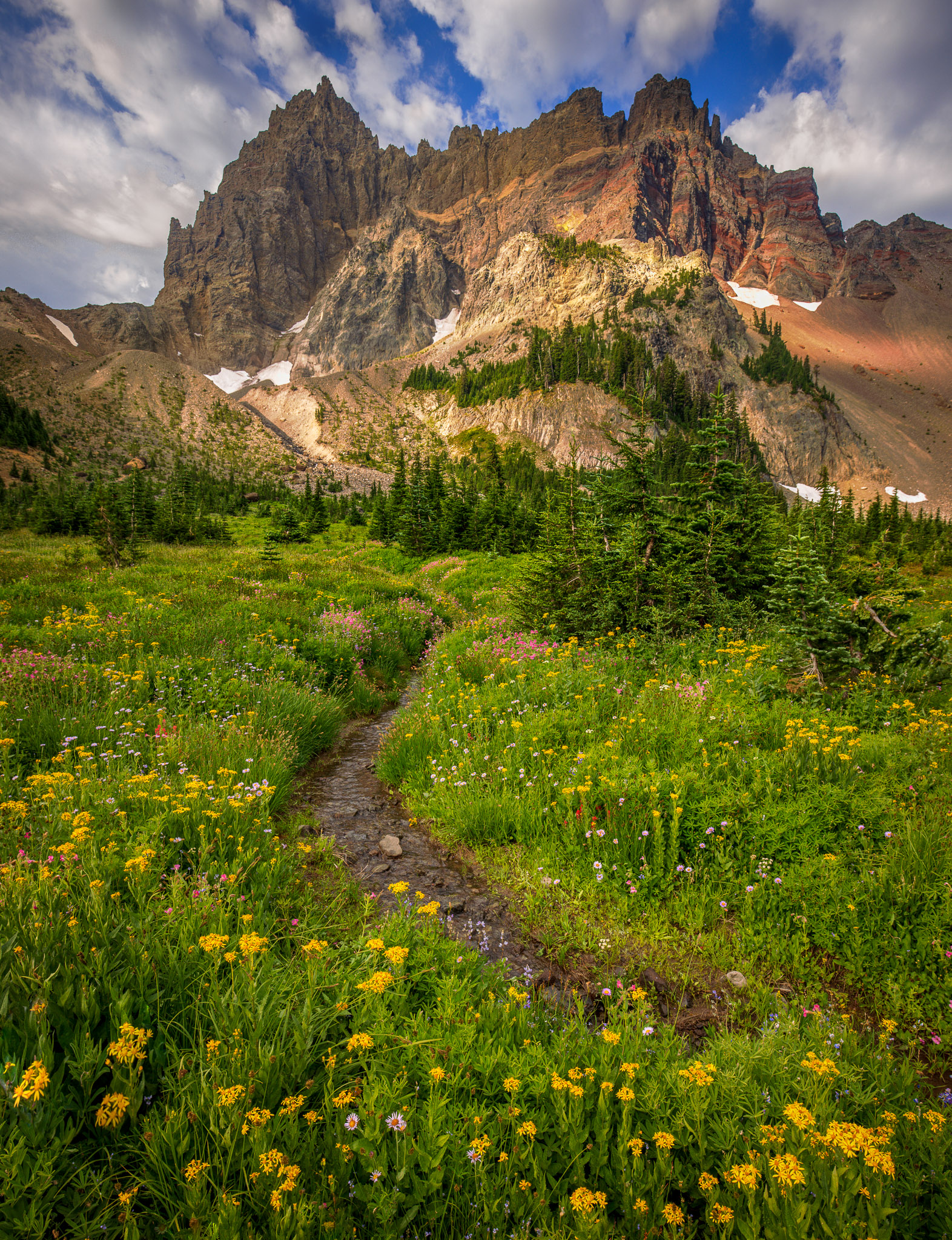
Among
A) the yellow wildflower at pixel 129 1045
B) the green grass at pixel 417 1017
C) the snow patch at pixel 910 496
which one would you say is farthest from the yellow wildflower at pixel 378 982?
the snow patch at pixel 910 496

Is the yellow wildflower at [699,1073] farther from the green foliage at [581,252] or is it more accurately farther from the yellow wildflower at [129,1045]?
the green foliage at [581,252]

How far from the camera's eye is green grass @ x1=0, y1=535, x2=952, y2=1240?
2.05m

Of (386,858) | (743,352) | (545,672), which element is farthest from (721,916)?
(743,352)

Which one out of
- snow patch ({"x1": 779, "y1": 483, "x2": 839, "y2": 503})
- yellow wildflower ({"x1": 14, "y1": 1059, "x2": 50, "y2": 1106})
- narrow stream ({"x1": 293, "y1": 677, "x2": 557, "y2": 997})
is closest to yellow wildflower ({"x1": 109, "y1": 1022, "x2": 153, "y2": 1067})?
yellow wildflower ({"x1": 14, "y1": 1059, "x2": 50, "y2": 1106})

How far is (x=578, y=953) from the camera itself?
14.3 feet

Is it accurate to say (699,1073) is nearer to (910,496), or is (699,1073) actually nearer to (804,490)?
(804,490)

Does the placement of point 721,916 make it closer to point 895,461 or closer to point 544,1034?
point 544,1034

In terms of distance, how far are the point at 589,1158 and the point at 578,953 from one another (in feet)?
6.99

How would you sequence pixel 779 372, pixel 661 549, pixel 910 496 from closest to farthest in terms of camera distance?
pixel 661 549, pixel 910 496, pixel 779 372

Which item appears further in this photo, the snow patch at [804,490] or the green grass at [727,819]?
the snow patch at [804,490]

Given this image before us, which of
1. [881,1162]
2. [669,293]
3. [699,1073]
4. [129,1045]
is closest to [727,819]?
[699,1073]

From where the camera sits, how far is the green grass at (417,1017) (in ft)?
6.72

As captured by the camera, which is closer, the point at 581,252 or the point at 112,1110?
the point at 112,1110

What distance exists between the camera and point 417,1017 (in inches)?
114
